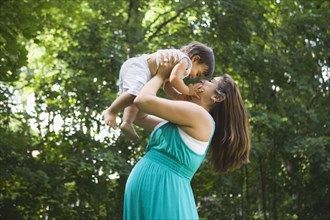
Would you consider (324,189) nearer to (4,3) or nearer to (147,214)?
(4,3)

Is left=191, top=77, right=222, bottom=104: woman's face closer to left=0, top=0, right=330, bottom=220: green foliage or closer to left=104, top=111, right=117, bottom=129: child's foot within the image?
left=104, top=111, right=117, bottom=129: child's foot

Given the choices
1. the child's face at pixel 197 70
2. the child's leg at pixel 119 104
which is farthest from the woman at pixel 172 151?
the child's face at pixel 197 70

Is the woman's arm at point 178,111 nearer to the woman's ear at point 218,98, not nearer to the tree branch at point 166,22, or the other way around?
the woman's ear at point 218,98

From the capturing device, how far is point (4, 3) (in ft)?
17.4

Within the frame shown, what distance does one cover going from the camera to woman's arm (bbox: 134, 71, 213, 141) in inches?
82.4

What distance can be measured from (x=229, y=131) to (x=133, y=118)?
0.46 m

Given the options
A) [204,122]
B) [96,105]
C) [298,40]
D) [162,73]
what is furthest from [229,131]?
[298,40]

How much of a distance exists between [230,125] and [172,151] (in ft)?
1.15

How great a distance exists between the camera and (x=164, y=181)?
6.91 feet

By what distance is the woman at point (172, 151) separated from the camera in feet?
6.86

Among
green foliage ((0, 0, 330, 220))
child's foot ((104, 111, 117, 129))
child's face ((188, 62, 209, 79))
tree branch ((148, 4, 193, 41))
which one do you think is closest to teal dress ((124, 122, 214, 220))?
child's foot ((104, 111, 117, 129))

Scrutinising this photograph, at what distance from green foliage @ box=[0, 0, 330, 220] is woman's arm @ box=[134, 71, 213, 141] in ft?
13.0

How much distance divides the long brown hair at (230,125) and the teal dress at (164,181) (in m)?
0.21

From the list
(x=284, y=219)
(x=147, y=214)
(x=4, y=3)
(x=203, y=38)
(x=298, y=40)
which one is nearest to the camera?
(x=147, y=214)
